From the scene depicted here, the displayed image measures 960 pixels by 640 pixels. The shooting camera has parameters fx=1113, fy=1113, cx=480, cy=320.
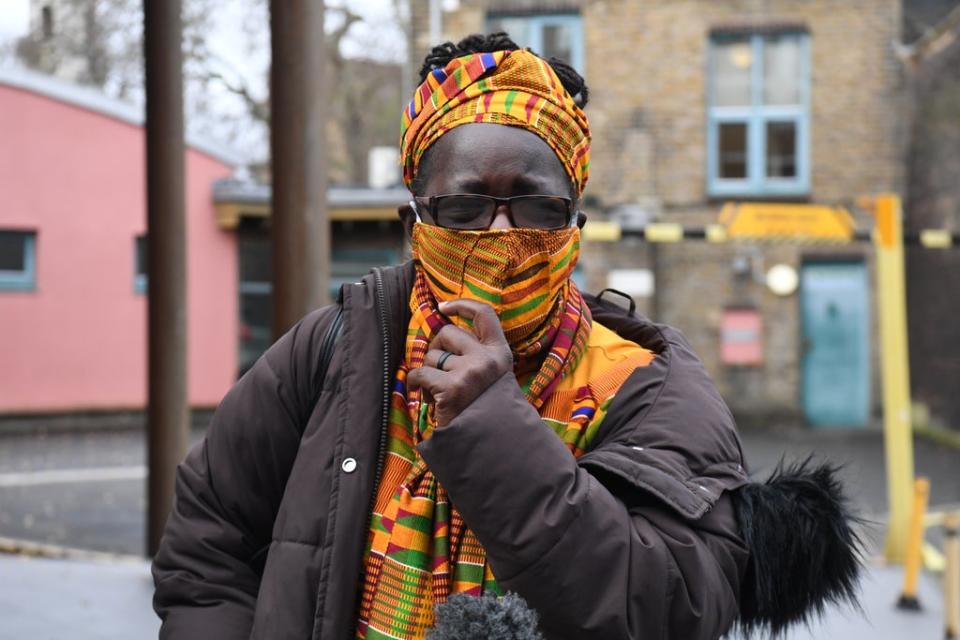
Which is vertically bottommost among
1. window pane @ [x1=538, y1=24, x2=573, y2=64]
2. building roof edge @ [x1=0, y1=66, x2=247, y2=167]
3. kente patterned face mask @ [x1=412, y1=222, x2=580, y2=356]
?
kente patterned face mask @ [x1=412, y1=222, x2=580, y2=356]

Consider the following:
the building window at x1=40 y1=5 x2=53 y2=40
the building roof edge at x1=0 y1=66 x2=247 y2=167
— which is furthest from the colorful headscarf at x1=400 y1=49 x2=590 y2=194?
the building window at x1=40 y1=5 x2=53 y2=40

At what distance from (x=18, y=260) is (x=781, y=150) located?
11212 millimetres

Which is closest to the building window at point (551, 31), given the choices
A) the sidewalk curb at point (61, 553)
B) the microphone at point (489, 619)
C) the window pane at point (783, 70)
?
the window pane at point (783, 70)

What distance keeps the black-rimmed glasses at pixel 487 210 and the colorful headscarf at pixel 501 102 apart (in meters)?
0.08

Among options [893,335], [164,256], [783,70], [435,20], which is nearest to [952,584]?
[893,335]

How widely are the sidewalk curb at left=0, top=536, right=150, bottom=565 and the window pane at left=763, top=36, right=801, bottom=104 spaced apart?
11576 mm

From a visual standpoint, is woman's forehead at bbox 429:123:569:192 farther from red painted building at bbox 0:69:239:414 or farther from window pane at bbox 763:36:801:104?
red painted building at bbox 0:69:239:414

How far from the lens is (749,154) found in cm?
1595

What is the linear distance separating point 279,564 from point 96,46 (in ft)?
→ 74.6

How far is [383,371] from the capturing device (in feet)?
5.63

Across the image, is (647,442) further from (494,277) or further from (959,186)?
(959,186)

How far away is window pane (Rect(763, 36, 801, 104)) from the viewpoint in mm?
15891

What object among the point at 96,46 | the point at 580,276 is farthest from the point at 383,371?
the point at 96,46

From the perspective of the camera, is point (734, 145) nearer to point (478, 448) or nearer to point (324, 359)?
point (324, 359)
